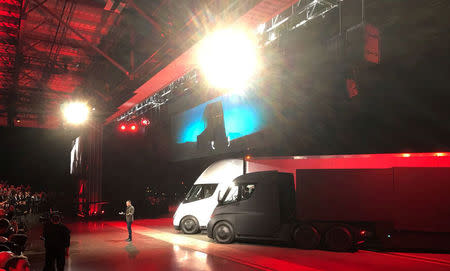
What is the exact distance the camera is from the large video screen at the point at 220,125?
18.0m

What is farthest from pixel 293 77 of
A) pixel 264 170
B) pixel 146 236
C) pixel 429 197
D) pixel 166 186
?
pixel 166 186

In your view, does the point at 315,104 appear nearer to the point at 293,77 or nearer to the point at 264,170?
the point at 293,77

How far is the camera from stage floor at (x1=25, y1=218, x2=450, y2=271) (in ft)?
31.1

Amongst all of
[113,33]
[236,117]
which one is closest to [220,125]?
[236,117]

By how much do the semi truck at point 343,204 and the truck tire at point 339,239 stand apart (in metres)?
0.03

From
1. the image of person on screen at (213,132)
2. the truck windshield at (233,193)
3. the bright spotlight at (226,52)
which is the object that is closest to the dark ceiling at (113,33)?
the bright spotlight at (226,52)

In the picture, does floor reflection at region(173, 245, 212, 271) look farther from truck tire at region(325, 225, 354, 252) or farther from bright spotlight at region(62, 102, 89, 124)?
bright spotlight at region(62, 102, 89, 124)

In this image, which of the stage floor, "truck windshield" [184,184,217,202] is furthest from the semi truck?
"truck windshield" [184,184,217,202]

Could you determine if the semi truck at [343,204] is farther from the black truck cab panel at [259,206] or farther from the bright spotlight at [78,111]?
the bright spotlight at [78,111]

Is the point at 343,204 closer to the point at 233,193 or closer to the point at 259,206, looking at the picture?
the point at 259,206

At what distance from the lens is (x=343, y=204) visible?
11703mm

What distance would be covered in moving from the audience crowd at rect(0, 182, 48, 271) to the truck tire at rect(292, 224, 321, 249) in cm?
776

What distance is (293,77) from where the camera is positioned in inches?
642

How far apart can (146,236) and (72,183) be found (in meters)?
19.5
